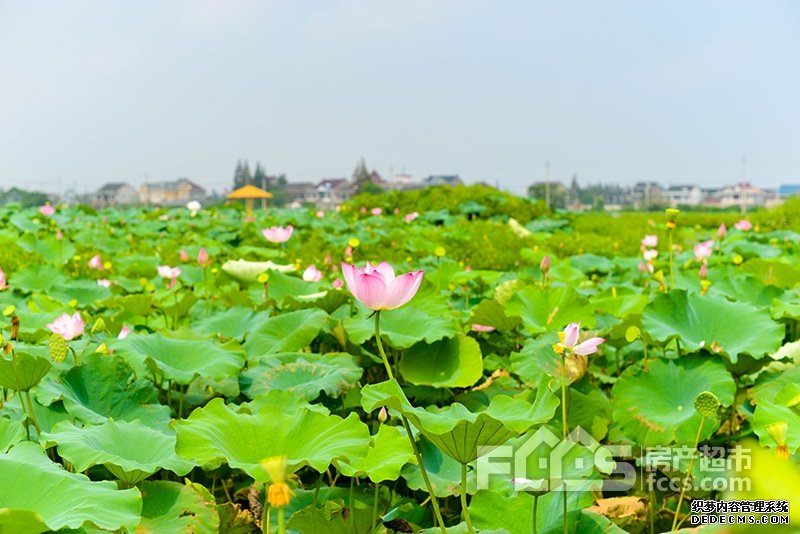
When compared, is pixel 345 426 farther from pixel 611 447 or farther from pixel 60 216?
pixel 60 216

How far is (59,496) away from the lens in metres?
0.72

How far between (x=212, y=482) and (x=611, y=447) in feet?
2.37

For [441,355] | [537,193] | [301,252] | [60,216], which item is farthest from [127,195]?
[441,355]

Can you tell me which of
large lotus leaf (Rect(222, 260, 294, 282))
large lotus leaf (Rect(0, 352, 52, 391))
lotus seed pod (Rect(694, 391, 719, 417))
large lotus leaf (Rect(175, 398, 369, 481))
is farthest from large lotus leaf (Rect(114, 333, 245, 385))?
large lotus leaf (Rect(222, 260, 294, 282))

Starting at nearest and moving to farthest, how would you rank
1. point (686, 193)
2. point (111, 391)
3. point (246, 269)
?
1. point (111, 391)
2. point (246, 269)
3. point (686, 193)

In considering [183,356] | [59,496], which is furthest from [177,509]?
[183,356]

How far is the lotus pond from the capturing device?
0.81 meters

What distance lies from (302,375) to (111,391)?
1.07 ft

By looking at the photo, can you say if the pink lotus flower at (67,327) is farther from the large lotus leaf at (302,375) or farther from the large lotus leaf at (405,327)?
the large lotus leaf at (405,327)

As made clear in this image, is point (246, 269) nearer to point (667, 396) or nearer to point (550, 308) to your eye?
point (550, 308)

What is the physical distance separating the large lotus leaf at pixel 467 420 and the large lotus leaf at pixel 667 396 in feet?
1.44

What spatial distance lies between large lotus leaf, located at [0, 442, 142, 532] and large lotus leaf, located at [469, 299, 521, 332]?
1.06 meters

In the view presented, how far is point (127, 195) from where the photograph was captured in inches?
1545

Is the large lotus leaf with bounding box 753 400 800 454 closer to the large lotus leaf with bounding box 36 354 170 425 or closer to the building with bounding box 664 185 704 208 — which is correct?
the large lotus leaf with bounding box 36 354 170 425
